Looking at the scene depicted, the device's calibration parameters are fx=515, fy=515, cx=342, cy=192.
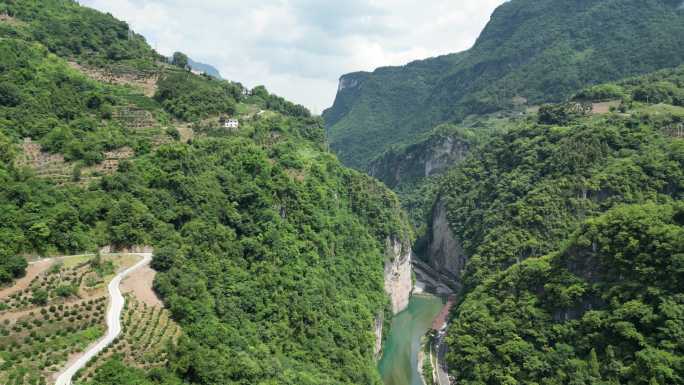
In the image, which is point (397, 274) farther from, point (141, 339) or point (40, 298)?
point (40, 298)

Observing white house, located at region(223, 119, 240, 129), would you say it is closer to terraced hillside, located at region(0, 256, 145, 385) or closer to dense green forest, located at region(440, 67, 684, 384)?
terraced hillside, located at region(0, 256, 145, 385)

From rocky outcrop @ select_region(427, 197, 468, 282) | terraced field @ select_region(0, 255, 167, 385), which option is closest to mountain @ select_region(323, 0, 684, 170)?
rocky outcrop @ select_region(427, 197, 468, 282)

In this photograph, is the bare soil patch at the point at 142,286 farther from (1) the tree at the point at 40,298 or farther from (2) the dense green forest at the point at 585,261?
(2) the dense green forest at the point at 585,261

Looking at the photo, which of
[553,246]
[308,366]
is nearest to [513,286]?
[553,246]

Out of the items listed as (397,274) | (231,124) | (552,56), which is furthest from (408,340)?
(552,56)

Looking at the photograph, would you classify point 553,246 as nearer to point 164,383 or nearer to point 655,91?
point 655,91
